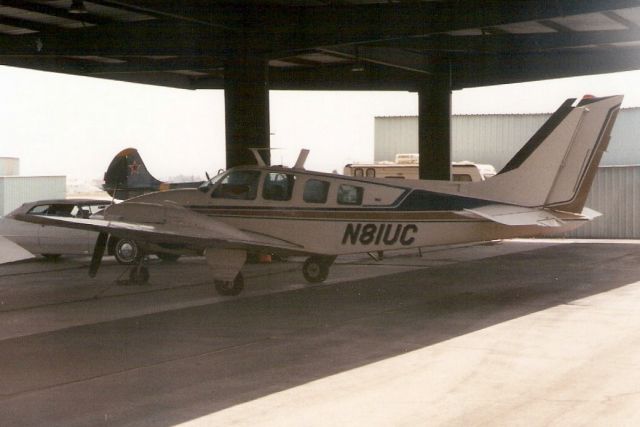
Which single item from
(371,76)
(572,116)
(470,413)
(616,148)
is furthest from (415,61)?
(470,413)

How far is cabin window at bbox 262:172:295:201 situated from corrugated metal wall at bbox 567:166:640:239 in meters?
23.1

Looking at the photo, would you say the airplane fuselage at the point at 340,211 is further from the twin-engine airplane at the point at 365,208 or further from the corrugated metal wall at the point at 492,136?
the corrugated metal wall at the point at 492,136

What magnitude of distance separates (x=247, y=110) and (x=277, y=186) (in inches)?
255

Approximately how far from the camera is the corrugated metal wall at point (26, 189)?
6206cm

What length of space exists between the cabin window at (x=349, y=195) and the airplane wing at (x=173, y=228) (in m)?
1.39

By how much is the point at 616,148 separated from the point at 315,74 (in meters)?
19.5

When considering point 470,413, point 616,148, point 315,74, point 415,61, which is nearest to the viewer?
point 470,413

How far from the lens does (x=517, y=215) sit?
16234mm

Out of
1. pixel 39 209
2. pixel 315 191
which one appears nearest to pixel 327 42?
pixel 315 191

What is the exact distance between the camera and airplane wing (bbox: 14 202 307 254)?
16406 millimetres

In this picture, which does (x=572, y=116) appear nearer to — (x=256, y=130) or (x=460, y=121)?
(x=256, y=130)

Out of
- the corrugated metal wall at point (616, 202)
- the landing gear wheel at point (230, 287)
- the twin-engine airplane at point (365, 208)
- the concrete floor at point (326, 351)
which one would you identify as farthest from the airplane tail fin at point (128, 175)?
the corrugated metal wall at point (616, 202)

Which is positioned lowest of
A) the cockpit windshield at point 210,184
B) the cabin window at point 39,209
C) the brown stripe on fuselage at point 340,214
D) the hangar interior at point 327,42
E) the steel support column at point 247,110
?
the cabin window at point 39,209

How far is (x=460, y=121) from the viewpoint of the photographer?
46000 mm
